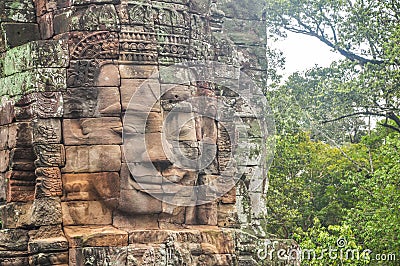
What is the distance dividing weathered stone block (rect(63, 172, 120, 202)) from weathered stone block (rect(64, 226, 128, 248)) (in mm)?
397

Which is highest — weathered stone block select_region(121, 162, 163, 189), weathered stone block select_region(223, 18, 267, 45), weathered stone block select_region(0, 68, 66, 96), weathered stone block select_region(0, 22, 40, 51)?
weathered stone block select_region(223, 18, 267, 45)

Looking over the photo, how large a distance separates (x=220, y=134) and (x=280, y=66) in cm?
1214

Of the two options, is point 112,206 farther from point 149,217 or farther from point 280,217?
point 280,217

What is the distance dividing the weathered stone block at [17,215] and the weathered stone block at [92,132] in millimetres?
977

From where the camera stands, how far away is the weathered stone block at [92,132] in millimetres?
11367

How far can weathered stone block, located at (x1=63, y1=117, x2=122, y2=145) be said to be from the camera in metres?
11.4

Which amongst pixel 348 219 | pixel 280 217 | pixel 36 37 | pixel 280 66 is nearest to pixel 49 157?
pixel 36 37

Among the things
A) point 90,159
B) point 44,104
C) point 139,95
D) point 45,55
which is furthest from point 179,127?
point 45,55

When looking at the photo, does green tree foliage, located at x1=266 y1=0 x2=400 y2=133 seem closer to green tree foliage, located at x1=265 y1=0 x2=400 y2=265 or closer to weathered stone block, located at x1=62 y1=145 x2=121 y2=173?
green tree foliage, located at x1=265 y1=0 x2=400 y2=265

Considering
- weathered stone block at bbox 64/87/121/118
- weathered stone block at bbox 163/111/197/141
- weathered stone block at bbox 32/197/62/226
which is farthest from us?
weathered stone block at bbox 163/111/197/141

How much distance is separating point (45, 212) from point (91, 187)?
0.64 meters

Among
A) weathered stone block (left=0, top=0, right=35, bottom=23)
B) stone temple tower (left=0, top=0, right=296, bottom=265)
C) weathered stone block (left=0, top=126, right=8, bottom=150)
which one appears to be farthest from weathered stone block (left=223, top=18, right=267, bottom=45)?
weathered stone block (left=0, top=126, right=8, bottom=150)

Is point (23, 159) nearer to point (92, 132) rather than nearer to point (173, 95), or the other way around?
Answer: point (92, 132)

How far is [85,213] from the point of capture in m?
11.3
